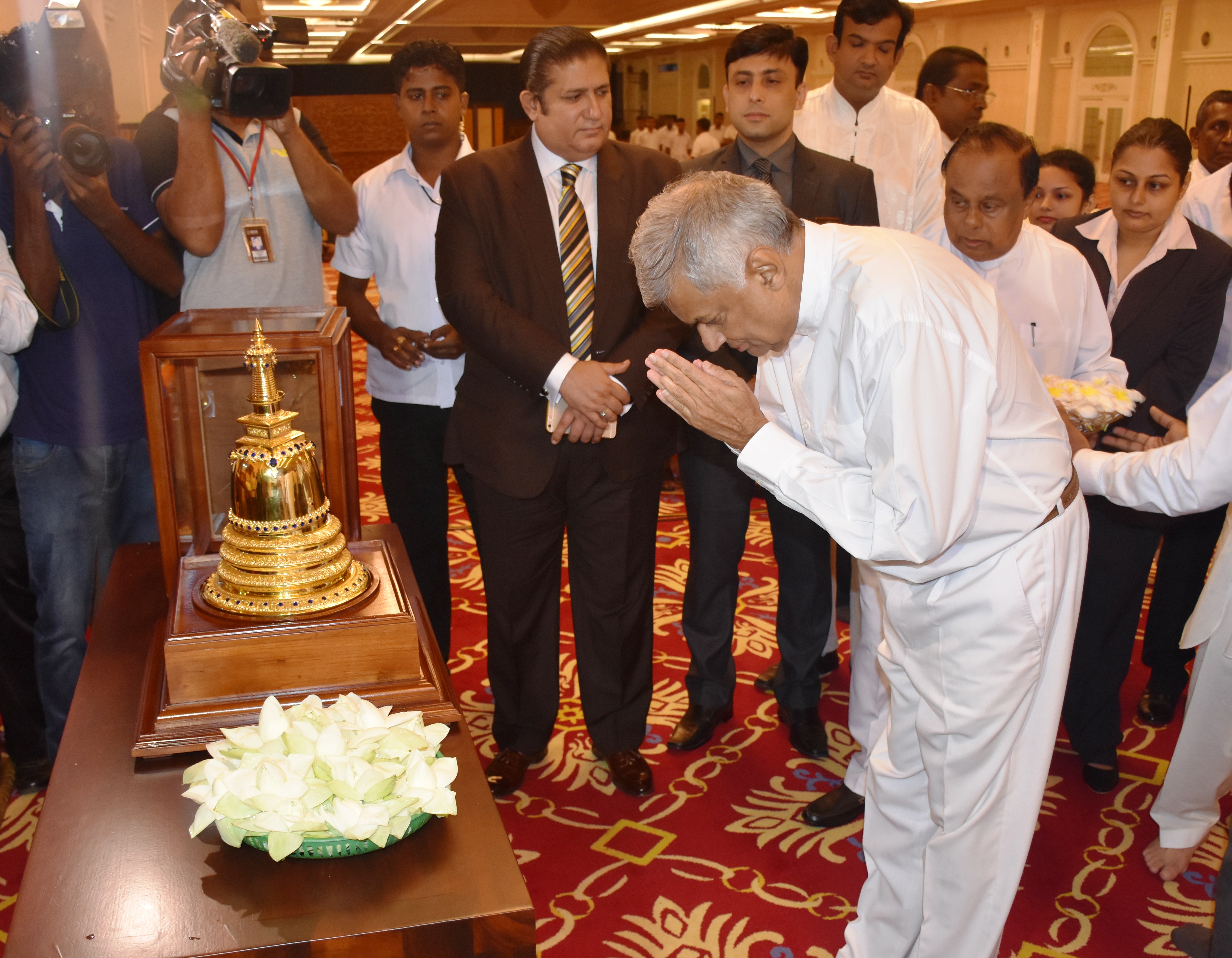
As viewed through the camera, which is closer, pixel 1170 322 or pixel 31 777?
pixel 31 777

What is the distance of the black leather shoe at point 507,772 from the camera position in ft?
8.92

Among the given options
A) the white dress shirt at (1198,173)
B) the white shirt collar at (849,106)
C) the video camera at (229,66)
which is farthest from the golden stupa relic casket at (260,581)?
the white dress shirt at (1198,173)

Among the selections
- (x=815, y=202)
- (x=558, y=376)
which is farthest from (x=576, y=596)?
(x=815, y=202)

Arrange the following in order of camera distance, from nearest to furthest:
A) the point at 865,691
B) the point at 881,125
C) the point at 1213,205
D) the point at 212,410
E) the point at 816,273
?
the point at 816,273 < the point at 212,410 < the point at 865,691 < the point at 881,125 < the point at 1213,205

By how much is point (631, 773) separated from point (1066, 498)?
1.35m

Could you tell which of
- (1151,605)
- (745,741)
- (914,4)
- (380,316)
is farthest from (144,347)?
(914,4)

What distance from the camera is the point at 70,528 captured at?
8.51ft

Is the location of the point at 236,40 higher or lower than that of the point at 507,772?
higher

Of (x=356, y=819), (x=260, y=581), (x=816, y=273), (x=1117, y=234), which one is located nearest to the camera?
(x=356, y=819)

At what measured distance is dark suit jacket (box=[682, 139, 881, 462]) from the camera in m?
2.79

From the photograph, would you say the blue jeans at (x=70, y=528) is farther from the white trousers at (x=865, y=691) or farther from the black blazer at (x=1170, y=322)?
the black blazer at (x=1170, y=322)

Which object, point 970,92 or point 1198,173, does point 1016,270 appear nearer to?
point 970,92

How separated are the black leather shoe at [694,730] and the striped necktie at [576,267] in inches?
43.1

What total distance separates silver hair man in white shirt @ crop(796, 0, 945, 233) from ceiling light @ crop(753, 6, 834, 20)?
1555cm
